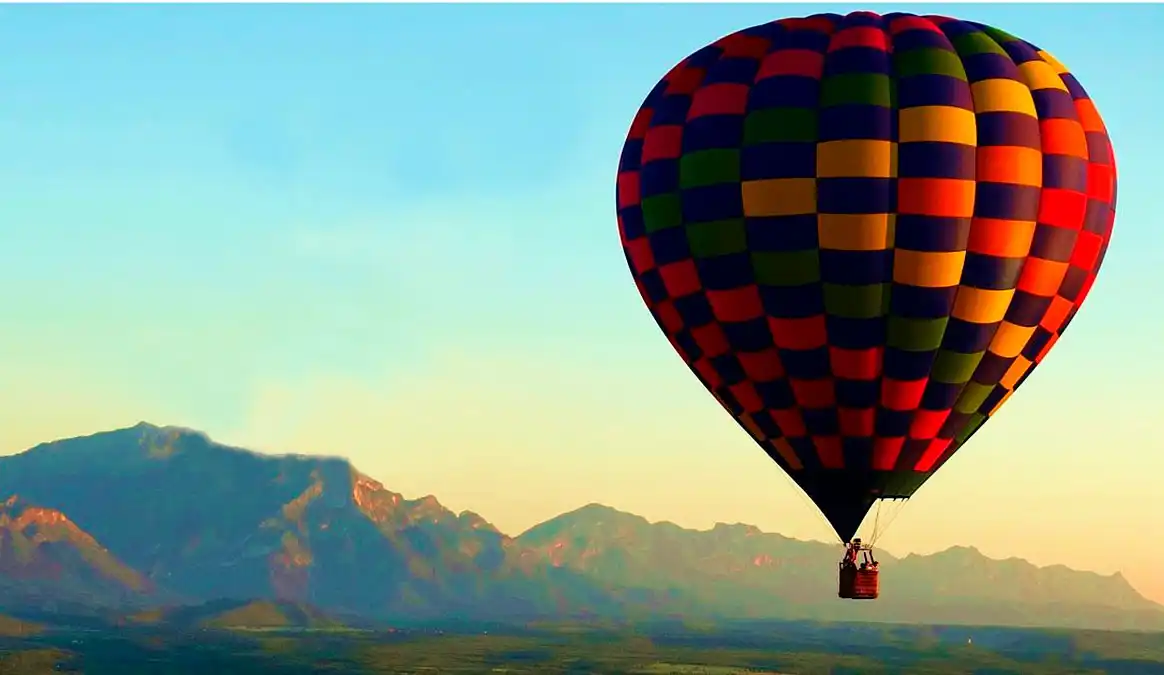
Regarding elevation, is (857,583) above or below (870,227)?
below

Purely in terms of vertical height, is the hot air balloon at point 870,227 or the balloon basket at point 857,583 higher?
the hot air balloon at point 870,227

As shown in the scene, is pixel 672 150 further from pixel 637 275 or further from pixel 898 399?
pixel 898 399

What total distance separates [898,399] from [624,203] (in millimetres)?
11893

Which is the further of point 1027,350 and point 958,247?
point 1027,350

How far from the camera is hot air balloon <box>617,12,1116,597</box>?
52938mm

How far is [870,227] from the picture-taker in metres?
52.7

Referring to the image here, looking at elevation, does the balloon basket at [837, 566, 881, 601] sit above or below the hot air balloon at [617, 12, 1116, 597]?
below

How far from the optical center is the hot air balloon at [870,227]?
5294cm

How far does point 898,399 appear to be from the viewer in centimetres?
5456

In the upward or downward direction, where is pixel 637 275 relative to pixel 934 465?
upward

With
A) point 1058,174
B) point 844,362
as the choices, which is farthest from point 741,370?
point 1058,174

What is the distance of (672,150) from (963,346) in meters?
11.6

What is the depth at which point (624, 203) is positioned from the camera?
58938 mm

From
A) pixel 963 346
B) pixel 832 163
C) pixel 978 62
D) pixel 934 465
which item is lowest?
pixel 934 465
